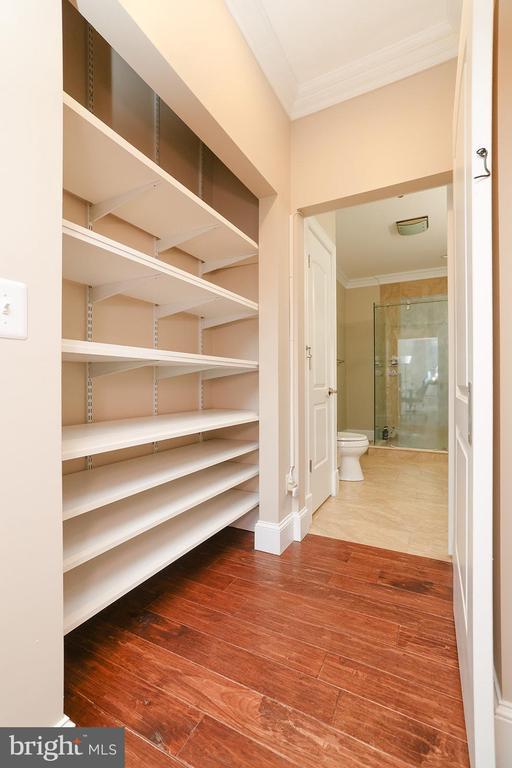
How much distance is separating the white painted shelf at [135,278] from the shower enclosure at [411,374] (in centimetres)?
372

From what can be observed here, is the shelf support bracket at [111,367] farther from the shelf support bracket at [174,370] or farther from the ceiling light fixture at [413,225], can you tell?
the ceiling light fixture at [413,225]

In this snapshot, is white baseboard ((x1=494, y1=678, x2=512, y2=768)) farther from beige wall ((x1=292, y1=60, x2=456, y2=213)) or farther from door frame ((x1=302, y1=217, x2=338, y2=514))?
beige wall ((x1=292, y1=60, x2=456, y2=213))

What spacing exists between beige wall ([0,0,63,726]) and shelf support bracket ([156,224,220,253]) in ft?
2.73

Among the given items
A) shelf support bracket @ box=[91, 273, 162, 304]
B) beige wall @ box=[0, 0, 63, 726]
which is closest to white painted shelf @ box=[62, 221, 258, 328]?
shelf support bracket @ box=[91, 273, 162, 304]

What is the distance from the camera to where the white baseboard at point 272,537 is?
1868mm

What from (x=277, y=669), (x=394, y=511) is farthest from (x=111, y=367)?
(x=394, y=511)

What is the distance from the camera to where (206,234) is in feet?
5.57

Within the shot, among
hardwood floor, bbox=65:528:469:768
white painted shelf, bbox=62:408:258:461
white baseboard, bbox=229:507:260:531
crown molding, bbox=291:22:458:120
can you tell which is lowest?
hardwood floor, bbox=65:528:469:768

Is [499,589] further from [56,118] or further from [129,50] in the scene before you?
[129,50]

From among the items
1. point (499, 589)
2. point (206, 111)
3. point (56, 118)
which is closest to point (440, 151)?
point (206, 111)

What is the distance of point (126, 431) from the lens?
1269 mm

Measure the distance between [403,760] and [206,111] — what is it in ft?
6.91

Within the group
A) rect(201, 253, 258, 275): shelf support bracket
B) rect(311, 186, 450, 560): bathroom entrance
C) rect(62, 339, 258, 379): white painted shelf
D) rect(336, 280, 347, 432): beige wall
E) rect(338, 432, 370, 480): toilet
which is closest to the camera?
rect(62, 339, 258, 379): white painted shelf

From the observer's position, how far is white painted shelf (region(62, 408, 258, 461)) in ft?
3.32
